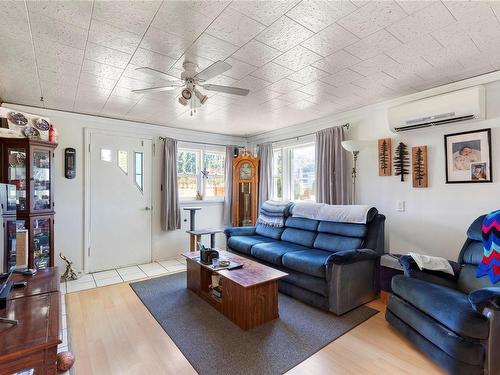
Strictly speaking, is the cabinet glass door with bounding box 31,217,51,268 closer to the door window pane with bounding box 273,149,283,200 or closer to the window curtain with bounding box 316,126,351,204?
the door window pane with bounding box 273,149,283,200

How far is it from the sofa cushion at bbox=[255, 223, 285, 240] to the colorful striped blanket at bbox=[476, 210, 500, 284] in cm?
243

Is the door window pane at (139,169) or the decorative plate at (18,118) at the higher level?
the decorative plate at (18,118)

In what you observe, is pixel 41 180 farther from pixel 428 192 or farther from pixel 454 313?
pixel 428 192

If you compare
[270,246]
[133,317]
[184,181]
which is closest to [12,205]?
[133,317]

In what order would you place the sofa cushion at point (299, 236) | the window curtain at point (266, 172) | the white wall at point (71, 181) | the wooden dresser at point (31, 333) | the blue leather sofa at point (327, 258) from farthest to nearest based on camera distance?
the window curtain at point (266, 172) < the white wall at point (71, 181) < the sofa cushion at point (299, 236) < the blue leather sofa at point (327, 258) < the wooden dresser at point (31, 333)

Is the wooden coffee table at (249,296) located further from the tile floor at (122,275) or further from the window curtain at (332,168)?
the window curtain at (332,168)

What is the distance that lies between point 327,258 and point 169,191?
2899 mm

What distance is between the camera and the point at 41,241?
3.27 metres

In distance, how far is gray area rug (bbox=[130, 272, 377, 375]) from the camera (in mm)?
1921

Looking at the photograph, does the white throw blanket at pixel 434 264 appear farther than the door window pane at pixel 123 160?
No

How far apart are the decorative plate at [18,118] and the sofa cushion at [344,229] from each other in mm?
3876

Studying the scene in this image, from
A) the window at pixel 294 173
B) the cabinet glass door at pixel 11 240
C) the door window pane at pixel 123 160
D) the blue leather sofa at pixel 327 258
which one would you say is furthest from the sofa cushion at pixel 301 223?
the cabinet glass door at pixel 11 240

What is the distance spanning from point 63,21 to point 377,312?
358cm

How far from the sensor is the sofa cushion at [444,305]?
1677 mm
